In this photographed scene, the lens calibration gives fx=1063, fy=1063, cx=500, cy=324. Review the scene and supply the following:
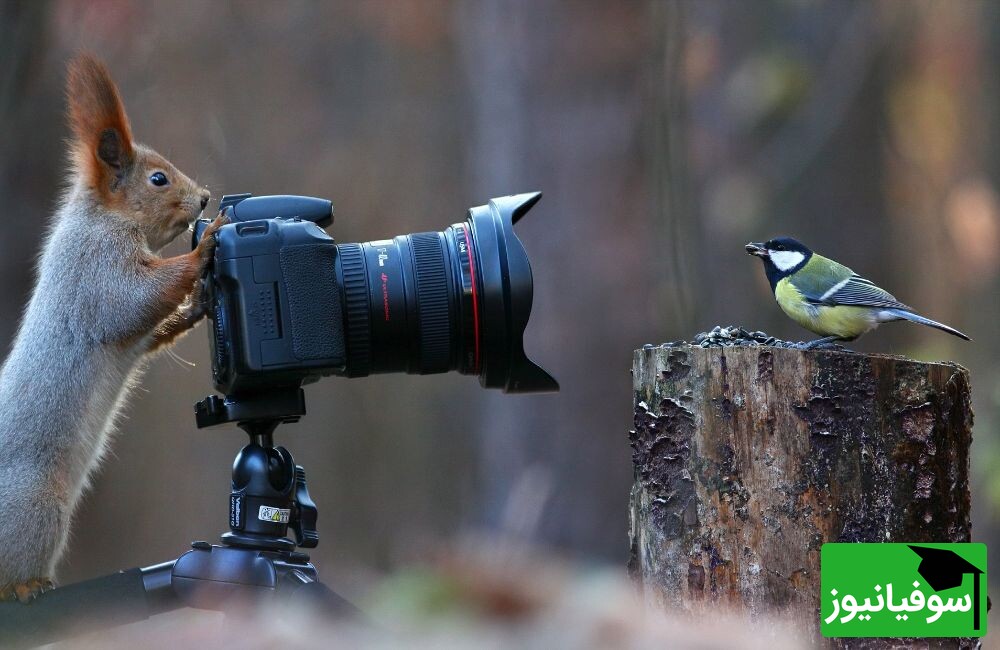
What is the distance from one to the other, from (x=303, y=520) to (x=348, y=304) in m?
0.61

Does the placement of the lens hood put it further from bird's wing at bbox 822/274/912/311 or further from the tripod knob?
bird's wing at bbox 822/274/912/311

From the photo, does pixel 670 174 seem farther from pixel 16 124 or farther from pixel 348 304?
pixel 16 124

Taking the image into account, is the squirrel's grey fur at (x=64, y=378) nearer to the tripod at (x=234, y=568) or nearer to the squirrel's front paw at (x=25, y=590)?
the squirrel's front paw at (x=25, y=590)

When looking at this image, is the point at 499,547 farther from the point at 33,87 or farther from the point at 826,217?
the point at 826,217

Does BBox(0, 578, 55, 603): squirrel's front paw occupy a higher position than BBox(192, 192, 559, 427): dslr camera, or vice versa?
BBox(192, 192, 559, 427): dslr camera

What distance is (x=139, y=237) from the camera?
3.45 m

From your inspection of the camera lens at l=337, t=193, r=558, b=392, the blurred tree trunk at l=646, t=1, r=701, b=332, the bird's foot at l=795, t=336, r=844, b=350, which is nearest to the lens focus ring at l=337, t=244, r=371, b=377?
the camera lens at l=337, t=193, r=558, b=392

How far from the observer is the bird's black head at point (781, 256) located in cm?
337

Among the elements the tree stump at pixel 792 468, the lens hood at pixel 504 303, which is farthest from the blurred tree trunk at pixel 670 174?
the tree stump at pixel 792 468

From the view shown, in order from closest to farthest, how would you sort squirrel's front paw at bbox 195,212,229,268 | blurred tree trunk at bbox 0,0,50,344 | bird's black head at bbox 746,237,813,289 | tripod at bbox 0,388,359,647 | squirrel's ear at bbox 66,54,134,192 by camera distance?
1. tripod at bbox 0,388,359,647
2. squirrel's front paw at bbox 195,212,229,268
3. squirrel's ear at bbox 66,54,134,192
4. bird's black head at bbox 746,237,813,289
5. blurred tree trunk at bbox 0,0,50,344

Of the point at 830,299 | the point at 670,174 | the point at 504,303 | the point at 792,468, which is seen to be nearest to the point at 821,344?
the point at 830,299

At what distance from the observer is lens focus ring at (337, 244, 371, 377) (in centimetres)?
285

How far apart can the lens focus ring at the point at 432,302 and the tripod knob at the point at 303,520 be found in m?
0.48

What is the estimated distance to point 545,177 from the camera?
5.68 metres
